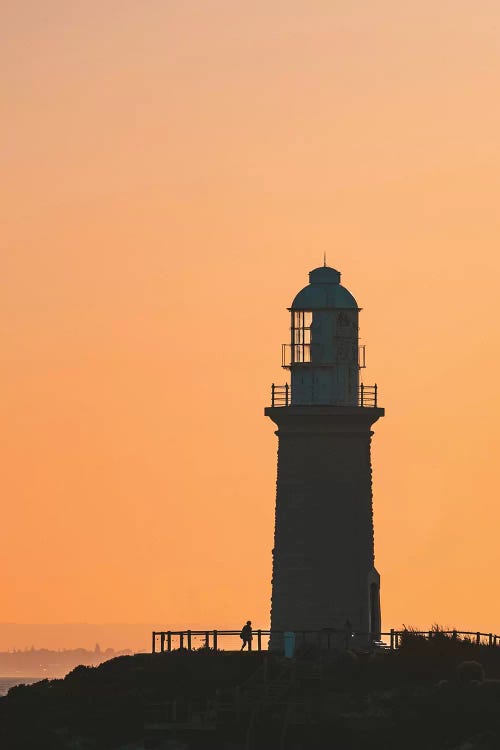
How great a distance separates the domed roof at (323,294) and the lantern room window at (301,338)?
0.33m

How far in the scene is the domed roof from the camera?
72.2 m

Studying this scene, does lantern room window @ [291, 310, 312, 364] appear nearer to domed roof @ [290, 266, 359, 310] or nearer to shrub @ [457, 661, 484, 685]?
domed roof @ [290, 266, 359, 310]

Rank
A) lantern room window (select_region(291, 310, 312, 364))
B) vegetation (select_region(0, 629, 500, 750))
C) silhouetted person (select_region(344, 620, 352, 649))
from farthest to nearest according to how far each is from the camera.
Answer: lantern room window (select_region(291, 310, 312, 364)) → silhouetted person (select_region(344, 620, 352, 649)) → vegetation (select_region(0, 629, 500, 750))

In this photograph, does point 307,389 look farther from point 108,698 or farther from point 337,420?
point 108,698

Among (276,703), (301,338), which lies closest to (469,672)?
(276,703)

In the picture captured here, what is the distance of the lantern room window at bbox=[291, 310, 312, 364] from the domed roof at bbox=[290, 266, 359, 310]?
33cm

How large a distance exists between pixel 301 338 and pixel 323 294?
1.56 metres

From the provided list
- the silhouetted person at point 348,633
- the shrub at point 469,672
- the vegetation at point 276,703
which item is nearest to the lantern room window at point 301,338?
the silhouetted person at point 348,633

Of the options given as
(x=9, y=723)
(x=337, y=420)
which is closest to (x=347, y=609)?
(x=337, y=420)

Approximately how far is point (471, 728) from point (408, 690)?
12.5 ft

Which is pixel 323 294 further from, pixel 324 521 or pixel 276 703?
pixel 276 703

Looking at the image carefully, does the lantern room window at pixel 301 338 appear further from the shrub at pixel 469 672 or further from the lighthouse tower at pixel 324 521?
the shrub at pixel 469 672

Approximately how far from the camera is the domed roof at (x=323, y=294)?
72.2m

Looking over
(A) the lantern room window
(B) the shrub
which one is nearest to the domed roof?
(A) the lantern room window
